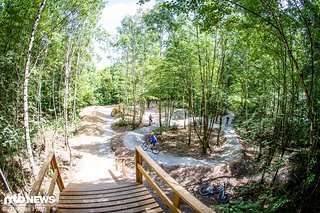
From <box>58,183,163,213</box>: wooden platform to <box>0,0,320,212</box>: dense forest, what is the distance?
1702 mm

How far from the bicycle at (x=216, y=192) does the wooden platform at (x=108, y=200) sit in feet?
15.6

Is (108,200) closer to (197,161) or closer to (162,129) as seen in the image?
(197,161)

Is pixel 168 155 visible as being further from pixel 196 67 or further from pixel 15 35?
pixel 15 35

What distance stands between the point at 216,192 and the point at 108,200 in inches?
226

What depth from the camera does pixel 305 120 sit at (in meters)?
4.92

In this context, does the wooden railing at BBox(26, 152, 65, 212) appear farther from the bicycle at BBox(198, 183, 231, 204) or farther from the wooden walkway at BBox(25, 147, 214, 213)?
the bicycle at BBox(198, 183, 231, 204)

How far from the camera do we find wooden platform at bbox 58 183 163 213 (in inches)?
120

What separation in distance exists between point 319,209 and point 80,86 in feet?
57.3

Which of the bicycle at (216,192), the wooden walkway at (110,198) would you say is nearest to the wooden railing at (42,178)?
the wooden walkway at (110,198)

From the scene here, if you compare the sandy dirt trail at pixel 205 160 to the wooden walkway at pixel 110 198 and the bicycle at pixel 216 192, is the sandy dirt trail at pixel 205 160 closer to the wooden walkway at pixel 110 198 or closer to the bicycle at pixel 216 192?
the bicycle at pixel 216 192

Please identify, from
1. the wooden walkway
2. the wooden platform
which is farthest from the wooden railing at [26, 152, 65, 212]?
the wooden platform

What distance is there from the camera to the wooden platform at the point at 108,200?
10.0 feet

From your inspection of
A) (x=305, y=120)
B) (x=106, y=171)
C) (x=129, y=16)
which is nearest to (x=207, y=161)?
(x=106, y=171)

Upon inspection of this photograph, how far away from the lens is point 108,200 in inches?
130
